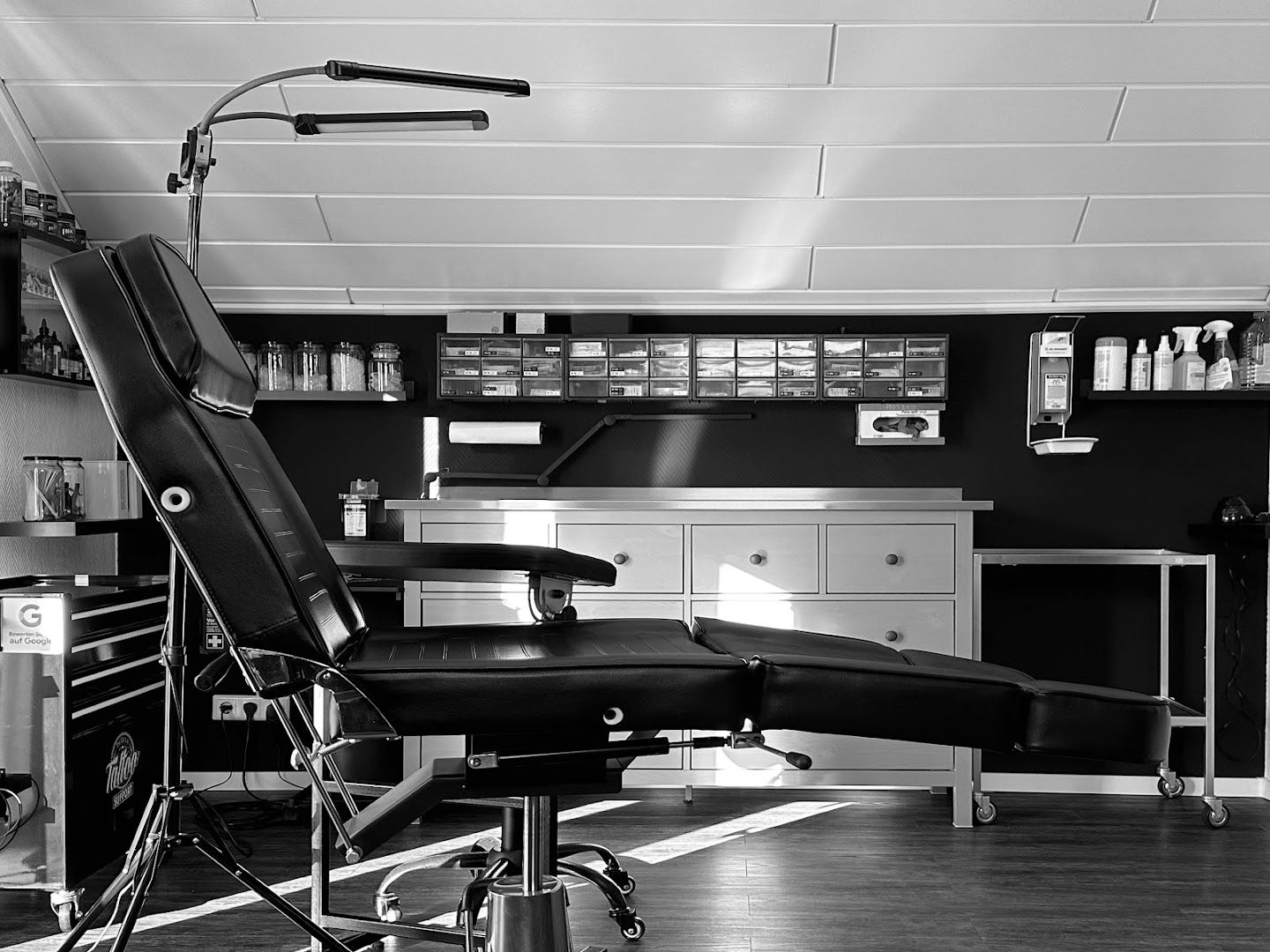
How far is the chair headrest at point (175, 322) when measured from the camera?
3.99ft

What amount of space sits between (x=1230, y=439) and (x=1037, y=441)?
676 mm

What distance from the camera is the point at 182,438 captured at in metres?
1.18

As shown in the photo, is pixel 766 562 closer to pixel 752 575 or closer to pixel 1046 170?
pixel 752 575

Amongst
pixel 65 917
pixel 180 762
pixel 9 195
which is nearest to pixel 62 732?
pixel 65 917

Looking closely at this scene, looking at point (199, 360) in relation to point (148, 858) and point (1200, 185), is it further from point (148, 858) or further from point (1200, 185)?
point (1200, 185)

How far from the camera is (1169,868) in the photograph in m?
2.72

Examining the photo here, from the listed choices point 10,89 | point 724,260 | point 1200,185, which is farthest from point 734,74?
point 10,89

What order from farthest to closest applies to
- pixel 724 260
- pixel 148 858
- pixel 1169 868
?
pixel 724 260
pixel 1169 868
pixel 148 858

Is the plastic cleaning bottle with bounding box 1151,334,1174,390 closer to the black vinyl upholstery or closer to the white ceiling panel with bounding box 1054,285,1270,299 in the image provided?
the white ceiling panel with bounding box 1054,285,1270,299

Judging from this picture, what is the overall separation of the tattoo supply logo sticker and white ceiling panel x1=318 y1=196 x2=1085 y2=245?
1635 mm

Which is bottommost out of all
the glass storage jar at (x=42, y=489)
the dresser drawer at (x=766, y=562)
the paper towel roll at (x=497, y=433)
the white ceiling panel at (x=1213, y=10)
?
the dresser drawer at (x=766, y=562)

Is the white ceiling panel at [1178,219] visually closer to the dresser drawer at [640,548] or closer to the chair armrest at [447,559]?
the dresser drawer at [640,548]

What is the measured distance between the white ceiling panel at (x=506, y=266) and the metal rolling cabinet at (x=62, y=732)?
1.32m

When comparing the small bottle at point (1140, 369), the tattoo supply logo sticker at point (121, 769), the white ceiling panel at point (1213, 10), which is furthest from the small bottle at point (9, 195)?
the small bottle at point (1140, 369)
